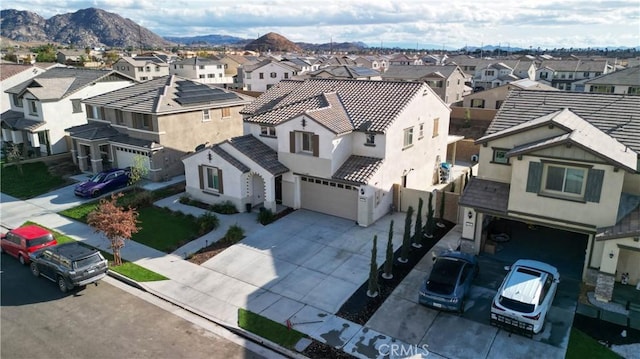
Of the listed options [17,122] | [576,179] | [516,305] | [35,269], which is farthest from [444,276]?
[17,122]

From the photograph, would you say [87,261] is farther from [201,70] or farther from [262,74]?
[201,70]

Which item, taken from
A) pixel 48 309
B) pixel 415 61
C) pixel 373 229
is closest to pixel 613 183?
pixel 373 229

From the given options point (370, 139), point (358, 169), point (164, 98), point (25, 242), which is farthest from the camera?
point (164, 98)

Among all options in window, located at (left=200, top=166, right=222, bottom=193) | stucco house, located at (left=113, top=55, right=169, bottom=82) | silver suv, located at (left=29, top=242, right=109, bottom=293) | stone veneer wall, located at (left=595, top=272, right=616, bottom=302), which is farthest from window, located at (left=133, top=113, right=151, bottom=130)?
stucco house, located at (left=113, top=55, right=169, bottom=82)

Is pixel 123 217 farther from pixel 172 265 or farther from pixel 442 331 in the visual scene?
pixel 442 331

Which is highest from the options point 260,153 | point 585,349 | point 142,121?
point 142,121

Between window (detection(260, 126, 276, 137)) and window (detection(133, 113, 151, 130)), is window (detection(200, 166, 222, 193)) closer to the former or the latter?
window (detection(260, 126, 276, 137))

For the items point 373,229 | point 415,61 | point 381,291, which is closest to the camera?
point 381,291
